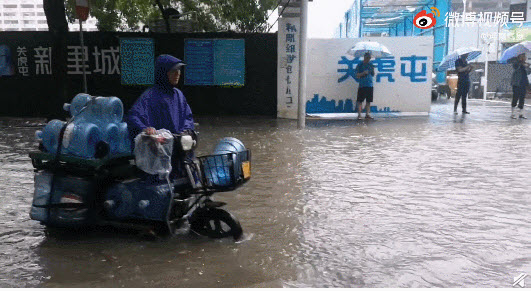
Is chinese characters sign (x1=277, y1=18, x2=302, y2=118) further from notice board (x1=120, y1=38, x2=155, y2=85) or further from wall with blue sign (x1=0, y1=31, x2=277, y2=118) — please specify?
notice board (x1=120, y1=38, x2=155, y2=85)

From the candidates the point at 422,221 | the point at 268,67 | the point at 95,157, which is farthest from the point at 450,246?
the point at 268,67

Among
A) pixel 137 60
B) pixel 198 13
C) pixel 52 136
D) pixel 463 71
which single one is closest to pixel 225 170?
pixel 52 136

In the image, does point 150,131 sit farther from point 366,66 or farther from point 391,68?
point 391,68

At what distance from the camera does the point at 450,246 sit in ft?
15.1

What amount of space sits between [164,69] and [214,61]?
9775 mm

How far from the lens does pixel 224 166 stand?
4578 millimetres

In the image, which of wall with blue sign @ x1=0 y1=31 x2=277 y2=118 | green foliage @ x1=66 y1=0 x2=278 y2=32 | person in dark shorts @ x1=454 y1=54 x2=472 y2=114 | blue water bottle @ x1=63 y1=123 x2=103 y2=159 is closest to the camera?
blue water bottle @ x1=63 y1=123 x2=103 y2=159

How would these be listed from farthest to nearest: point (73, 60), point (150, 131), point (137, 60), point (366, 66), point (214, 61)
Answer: point (73, 60)
point (137, 60)
point (214, 61)
point (366, 66)
point (150, 131)

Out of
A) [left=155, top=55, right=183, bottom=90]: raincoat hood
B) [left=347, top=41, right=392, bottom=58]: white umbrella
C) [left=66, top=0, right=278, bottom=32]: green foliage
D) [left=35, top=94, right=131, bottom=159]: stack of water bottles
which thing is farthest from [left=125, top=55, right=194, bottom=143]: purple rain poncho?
[left=66, top=0, right=278, bottom=32]: green foliage

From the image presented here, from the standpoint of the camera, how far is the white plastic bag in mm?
4473

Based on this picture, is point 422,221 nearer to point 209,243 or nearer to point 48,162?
point 209,243

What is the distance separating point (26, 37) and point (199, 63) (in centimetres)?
483

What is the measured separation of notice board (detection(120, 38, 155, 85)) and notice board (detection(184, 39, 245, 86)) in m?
0.97

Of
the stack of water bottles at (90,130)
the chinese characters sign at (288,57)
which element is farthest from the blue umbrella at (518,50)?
the stack of water bottles at (90,130)
